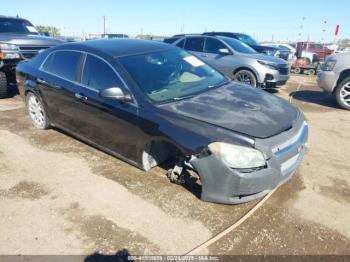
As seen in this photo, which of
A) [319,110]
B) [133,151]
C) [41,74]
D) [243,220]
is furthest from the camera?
[319,110]

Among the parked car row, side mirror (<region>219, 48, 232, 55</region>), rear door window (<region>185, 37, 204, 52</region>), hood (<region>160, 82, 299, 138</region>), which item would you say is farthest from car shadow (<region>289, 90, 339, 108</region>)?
hood (<region>160, 82, 299, 138</region>)

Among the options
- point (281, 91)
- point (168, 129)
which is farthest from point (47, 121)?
point (281, 91)

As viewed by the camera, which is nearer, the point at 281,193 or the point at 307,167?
the point at 281,193

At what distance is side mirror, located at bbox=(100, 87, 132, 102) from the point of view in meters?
3.39

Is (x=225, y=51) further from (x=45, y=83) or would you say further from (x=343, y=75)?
(x=45, y=83)

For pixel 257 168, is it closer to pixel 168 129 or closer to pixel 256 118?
pixel 256 118

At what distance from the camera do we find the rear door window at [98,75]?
370 centimetres

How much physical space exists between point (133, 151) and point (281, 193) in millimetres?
1768

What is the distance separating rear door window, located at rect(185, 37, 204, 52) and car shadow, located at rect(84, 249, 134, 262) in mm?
7813

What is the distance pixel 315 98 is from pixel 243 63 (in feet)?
7.54

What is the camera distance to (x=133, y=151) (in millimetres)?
3662

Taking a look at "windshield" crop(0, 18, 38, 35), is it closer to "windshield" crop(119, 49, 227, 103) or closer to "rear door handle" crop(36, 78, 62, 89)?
"rear door handle" crop(36, 78, 62, 89)

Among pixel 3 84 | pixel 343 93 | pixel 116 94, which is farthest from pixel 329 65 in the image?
pixel 3 84

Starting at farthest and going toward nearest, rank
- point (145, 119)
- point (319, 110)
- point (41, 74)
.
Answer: point (319, 110) → point (41, 74) → point (145, 119)
